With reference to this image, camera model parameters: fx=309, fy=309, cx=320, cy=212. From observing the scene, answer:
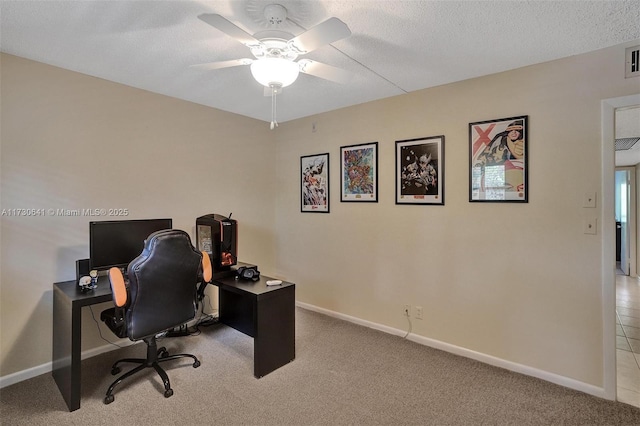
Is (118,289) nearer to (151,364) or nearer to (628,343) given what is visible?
(151,364)

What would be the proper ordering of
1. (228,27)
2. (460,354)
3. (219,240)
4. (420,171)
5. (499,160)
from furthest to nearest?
(219,240), (420,171), (460,354), (499,160), (228,27)

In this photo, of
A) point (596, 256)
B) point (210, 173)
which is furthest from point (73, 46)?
point (596, 256)

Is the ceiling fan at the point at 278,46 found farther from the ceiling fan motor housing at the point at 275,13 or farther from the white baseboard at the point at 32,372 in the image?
the white baseboard at the point at 32,372

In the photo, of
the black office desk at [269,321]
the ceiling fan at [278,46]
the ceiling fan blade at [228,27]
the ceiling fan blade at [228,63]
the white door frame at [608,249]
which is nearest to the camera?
the ceiling fan blade at [228,27]

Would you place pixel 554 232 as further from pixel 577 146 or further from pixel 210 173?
pixel 210 173

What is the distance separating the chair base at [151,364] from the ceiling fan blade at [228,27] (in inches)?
83.5

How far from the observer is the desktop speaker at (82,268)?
2449mm

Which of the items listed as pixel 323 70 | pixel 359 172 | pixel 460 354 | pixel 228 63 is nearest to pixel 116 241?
pixel 228 63

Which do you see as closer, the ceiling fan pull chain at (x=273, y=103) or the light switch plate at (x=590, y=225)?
the ceiling fan pull chain at (x=273, y=103)

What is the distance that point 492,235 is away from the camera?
102 inches

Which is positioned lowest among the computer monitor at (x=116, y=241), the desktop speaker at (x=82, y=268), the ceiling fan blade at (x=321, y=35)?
the desktop speaker at (x=82, y=268)

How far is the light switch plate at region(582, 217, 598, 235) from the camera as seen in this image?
2.16 m

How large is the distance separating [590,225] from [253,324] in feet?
8.50

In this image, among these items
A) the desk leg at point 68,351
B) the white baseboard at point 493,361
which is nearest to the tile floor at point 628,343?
the white baseboard at point 493,361
